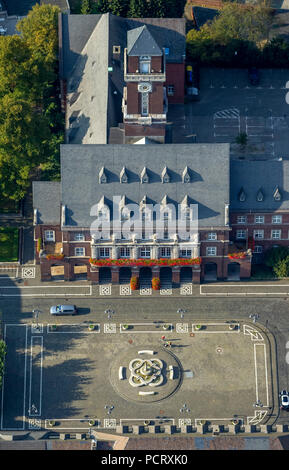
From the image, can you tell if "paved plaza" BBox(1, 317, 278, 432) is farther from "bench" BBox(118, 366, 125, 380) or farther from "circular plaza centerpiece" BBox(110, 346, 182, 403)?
"circular plaza centerpiece" BBox(110, 346, 182, 403)

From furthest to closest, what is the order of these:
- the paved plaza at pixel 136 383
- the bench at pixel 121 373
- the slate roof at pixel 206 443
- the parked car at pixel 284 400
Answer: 1. the bench at pixel 121 373
2. the parked car at pixel 284 400
3. the paved plaza at pixel 136 383
4. the slate roof at pixel 206 443

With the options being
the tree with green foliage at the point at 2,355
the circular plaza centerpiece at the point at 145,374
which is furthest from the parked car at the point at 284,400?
the tree with green foliage at the point at 2,355

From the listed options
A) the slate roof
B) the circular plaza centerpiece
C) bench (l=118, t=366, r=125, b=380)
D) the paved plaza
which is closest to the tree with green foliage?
the paved plaza

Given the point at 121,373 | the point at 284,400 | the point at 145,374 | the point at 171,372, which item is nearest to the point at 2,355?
→ the point at 121,373

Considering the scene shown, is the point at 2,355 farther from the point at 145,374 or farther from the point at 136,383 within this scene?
the point at 145,374

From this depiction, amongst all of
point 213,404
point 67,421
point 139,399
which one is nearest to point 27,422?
point 67,421

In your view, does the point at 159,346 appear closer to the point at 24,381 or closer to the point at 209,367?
the point at 209,367

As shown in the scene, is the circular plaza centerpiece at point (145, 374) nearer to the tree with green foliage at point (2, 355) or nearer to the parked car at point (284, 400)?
the parked car at point (284, 400)
